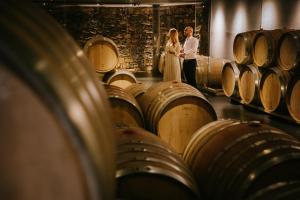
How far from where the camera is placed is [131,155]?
2346mm

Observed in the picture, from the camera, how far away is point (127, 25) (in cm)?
1564

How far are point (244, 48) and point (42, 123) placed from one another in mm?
8372

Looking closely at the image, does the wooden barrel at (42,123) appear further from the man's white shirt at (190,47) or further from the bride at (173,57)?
the man's white shirt at (190,47)

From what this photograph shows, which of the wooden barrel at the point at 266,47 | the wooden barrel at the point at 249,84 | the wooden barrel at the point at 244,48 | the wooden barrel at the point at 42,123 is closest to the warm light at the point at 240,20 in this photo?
the wooden barrel at the point at 244,48

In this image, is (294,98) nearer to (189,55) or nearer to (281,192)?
(189,55)

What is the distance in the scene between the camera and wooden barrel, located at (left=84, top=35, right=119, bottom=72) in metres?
9.35

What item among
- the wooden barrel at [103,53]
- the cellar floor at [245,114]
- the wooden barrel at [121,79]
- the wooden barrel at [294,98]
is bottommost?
→ the cellar floor at [245,114]

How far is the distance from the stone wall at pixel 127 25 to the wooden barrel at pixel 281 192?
13636 mm

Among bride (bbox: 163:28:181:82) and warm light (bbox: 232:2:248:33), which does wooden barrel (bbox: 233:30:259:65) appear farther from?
warm light (bbox: 232:2:248:33)

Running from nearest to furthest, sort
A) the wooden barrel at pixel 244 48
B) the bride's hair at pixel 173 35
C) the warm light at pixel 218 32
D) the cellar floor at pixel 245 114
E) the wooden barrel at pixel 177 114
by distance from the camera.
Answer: the wooden barrel at pixel 177 114
the cellar floor at pixel 245 114
the wooden barrel at pixel 244 48
the bride's hair at pixel 173 35
the warm light at pixel 218 32

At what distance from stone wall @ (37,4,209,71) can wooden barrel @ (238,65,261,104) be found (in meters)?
6.86

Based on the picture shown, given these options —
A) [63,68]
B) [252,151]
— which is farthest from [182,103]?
[63,68]

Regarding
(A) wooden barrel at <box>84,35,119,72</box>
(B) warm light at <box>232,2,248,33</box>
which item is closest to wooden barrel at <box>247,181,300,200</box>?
(A) wooden barrel at <box>84,35,119,72</box>

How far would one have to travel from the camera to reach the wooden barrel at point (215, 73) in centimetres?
1082
